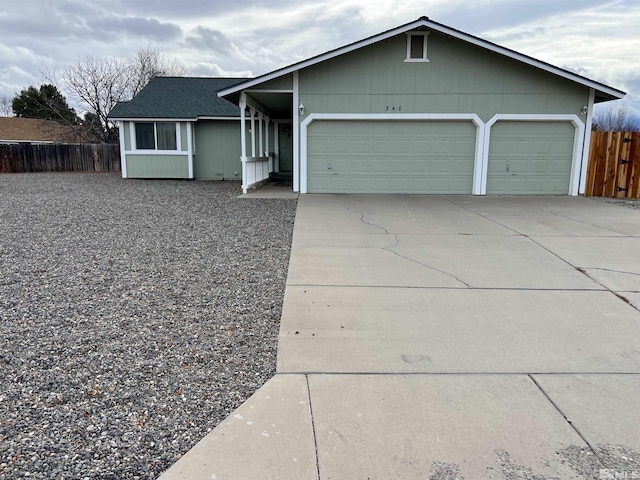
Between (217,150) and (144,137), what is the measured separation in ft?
9.57

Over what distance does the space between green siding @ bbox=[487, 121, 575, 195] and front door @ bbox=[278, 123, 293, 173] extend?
9.89 m

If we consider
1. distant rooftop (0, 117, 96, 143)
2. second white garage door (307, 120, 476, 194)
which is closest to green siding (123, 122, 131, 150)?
second white garage door (307, 120, 476, 194)

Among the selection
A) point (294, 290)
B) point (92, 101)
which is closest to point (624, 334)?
point (294, 290)

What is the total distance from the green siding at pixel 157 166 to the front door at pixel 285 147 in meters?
4.32

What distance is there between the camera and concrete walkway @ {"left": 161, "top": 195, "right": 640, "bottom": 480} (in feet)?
7.84

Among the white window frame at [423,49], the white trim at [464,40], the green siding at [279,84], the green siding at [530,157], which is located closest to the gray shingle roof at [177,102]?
the green siding at [279,84]

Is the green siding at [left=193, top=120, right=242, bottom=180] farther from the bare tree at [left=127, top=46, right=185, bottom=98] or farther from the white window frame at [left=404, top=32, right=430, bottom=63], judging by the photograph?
the bare tree at [left=127, top=46, right=185, bottom=98]

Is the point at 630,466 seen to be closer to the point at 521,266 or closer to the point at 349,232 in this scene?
the point at 521,266

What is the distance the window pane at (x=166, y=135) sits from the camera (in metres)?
18.7

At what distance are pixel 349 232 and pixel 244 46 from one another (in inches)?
942

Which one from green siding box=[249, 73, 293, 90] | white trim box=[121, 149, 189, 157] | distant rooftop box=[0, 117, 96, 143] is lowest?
white trim box=[121, 149, 189, 157]

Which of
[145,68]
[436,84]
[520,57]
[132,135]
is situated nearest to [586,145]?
[520,57]

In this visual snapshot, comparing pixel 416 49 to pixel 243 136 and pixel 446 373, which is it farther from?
pixel 446 373

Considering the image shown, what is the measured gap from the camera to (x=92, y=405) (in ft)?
9.22
